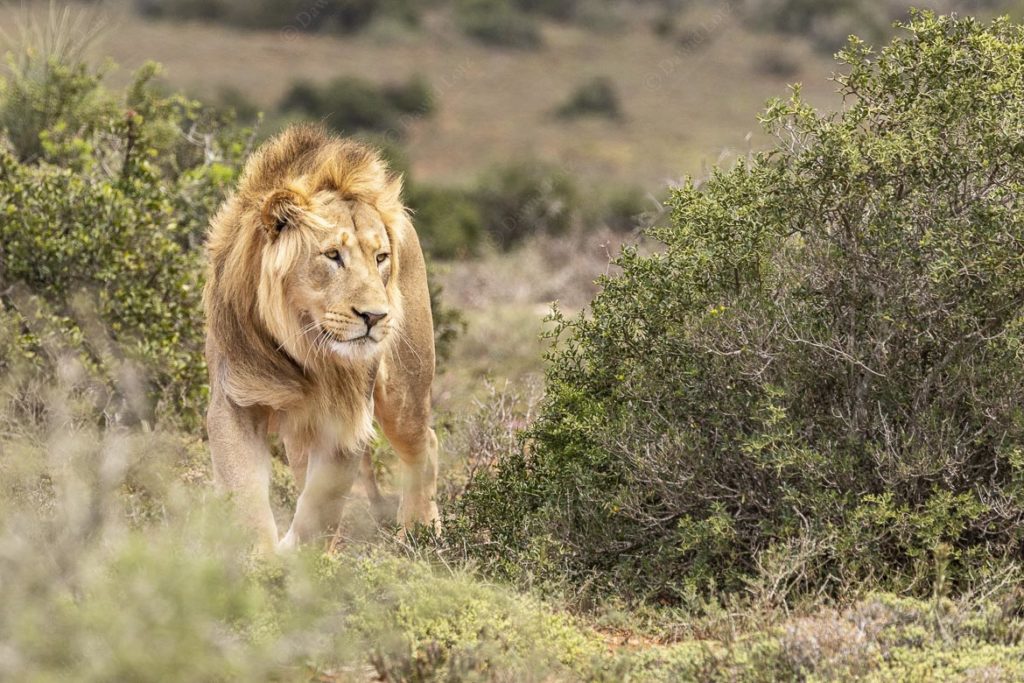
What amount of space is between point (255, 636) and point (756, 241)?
2.45 meters

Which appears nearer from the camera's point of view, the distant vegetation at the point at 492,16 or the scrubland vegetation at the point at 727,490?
the scrubland vegetation at the point at 727,490

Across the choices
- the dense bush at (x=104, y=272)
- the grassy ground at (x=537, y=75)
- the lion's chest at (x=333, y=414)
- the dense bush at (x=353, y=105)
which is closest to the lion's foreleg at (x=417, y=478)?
the lion's chest at (x=333, y=414)

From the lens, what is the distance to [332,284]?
17.0ft

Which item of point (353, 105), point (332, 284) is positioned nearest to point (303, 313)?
point (332, 284)

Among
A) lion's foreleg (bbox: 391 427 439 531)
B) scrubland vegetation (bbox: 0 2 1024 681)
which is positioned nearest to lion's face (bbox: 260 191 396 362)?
scrubland vegetation (bbox: 0 2 1024 681)

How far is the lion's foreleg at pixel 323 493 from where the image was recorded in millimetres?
5723

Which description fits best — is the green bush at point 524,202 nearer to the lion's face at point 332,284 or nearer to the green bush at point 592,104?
the lion's face at point 332,284

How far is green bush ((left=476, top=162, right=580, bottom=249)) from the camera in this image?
20172 millimetres

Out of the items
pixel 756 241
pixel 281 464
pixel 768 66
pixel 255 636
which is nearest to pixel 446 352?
pixel 281 464

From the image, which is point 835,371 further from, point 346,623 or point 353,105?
point 353,105

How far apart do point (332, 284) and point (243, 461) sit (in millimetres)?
749

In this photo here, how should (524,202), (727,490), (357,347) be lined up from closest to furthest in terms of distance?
(727,490) < (357,347) < (524,202)

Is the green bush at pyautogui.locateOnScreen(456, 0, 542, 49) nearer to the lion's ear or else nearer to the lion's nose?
the lion's ear

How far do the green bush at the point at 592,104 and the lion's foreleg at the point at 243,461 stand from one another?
4075 cm
